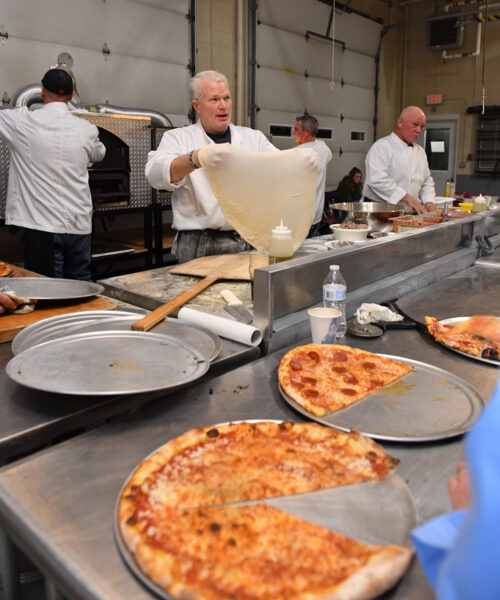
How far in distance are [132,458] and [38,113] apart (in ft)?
10.2

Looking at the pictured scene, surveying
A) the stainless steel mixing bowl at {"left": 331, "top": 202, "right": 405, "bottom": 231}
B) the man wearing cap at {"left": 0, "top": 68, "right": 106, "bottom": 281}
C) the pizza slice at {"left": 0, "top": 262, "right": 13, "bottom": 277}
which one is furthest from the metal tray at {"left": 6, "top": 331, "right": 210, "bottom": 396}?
the man wearing cap at {"left": 0, "top": 68, "right": 106, "bottom": 281}

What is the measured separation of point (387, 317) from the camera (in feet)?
5.76

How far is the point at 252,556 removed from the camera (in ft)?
2.44

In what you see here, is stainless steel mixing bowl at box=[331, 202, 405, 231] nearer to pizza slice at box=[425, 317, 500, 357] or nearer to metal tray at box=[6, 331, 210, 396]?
pizza slice at box=[425, 317, 500, 357]

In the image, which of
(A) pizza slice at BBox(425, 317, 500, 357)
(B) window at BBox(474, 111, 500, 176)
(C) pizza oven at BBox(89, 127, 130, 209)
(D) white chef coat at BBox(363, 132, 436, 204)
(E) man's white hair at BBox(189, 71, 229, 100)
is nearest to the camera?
(A) pizza slice at BBox(425, 317, 500, 357)

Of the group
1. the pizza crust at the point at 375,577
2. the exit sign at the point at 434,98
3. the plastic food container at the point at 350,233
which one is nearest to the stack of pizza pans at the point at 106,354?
the pizza crust at the point at 375,577

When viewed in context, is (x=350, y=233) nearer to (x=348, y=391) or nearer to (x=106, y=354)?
(x=348, y=391)

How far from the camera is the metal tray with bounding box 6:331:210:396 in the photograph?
3.73 feet

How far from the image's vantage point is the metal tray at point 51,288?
1.80 meters

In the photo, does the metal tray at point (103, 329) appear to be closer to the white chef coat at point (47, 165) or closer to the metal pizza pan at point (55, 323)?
the metal pizza pan at point (55, 323)

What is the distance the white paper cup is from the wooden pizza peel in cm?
33

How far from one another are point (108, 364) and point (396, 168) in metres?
4.16

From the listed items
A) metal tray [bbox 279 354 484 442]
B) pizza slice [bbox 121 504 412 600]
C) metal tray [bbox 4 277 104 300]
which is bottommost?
pizza slice [bbox 121 504 412 600]

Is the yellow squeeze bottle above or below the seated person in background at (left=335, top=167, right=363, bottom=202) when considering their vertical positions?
below
